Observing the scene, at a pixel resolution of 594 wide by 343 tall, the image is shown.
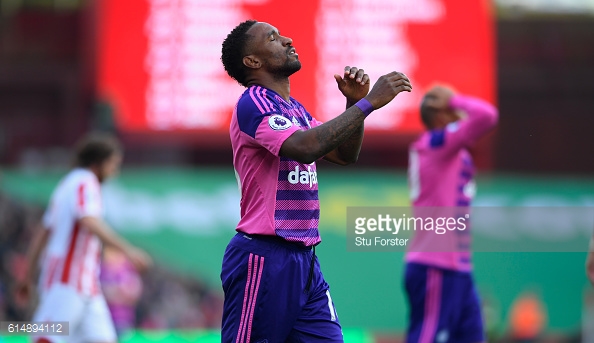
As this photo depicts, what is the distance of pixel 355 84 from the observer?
13.9 feet

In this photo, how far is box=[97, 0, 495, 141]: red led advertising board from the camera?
11.6 meters

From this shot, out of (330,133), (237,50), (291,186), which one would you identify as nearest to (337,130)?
(330,133)

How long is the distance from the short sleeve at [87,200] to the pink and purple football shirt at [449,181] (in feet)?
7.44

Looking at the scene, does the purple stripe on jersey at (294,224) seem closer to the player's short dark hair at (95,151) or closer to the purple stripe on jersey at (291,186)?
the purple stripe on jersey at (291,186)

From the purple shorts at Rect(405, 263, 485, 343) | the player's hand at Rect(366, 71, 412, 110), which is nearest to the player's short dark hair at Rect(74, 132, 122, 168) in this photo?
the purple shorts at Rect(405, 263, 485, 343)

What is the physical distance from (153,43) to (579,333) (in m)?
6.76

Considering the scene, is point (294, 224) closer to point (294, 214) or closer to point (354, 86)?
point (294, 214)

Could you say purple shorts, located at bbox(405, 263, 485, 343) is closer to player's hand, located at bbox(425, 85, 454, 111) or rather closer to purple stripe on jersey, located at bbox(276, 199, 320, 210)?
player's hand, located at bbox(425, 85, 454, 111)

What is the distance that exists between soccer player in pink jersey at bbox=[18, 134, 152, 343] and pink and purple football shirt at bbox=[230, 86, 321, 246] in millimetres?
2322

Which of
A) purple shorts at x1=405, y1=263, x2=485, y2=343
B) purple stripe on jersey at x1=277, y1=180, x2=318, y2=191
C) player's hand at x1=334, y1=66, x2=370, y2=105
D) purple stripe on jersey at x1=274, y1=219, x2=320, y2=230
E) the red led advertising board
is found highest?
the red led advertising board

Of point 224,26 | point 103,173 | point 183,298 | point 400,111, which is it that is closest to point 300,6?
point 224,26

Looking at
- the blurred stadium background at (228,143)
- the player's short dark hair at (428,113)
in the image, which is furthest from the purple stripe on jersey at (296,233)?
the blurred stadium background at (228,143)

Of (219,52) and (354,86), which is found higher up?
(219,52)

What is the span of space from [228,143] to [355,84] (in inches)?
349
